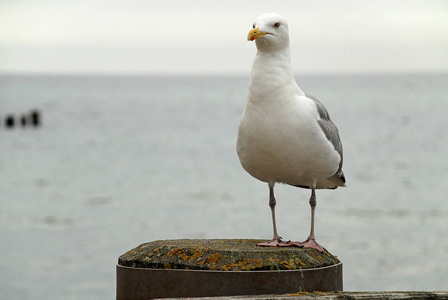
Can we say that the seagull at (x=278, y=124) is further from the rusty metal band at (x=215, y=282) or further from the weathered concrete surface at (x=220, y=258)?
the rusty metal band at (x=215, y=282)

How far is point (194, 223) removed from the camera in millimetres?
27203

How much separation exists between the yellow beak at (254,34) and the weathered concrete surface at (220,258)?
1.66 meters

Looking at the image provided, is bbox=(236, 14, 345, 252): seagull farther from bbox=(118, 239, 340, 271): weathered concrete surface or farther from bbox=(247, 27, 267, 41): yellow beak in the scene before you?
bbox=(118, 239, 340, 271): weathered concrete surface

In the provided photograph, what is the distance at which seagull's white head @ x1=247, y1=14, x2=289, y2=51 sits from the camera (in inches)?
245

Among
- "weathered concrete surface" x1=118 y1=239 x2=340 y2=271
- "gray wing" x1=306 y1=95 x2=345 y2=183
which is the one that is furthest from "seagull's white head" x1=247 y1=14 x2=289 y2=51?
"weathered concrete surface" x1=118 y1=239 x2=340 y2=271

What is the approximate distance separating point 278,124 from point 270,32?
753mm

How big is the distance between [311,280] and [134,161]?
1765 inches

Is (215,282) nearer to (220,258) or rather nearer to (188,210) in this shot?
(220,258)

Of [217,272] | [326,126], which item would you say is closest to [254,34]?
[326,126]

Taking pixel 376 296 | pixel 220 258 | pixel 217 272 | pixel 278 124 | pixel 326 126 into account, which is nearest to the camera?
pixel 376 296

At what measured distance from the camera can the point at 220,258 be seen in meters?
5.13

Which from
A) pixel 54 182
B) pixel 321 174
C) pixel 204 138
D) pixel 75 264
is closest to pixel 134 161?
pixel 54 182

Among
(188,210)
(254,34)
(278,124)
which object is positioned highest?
(254,34)

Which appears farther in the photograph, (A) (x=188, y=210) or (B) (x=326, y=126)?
(A) (x=188, y=210)
